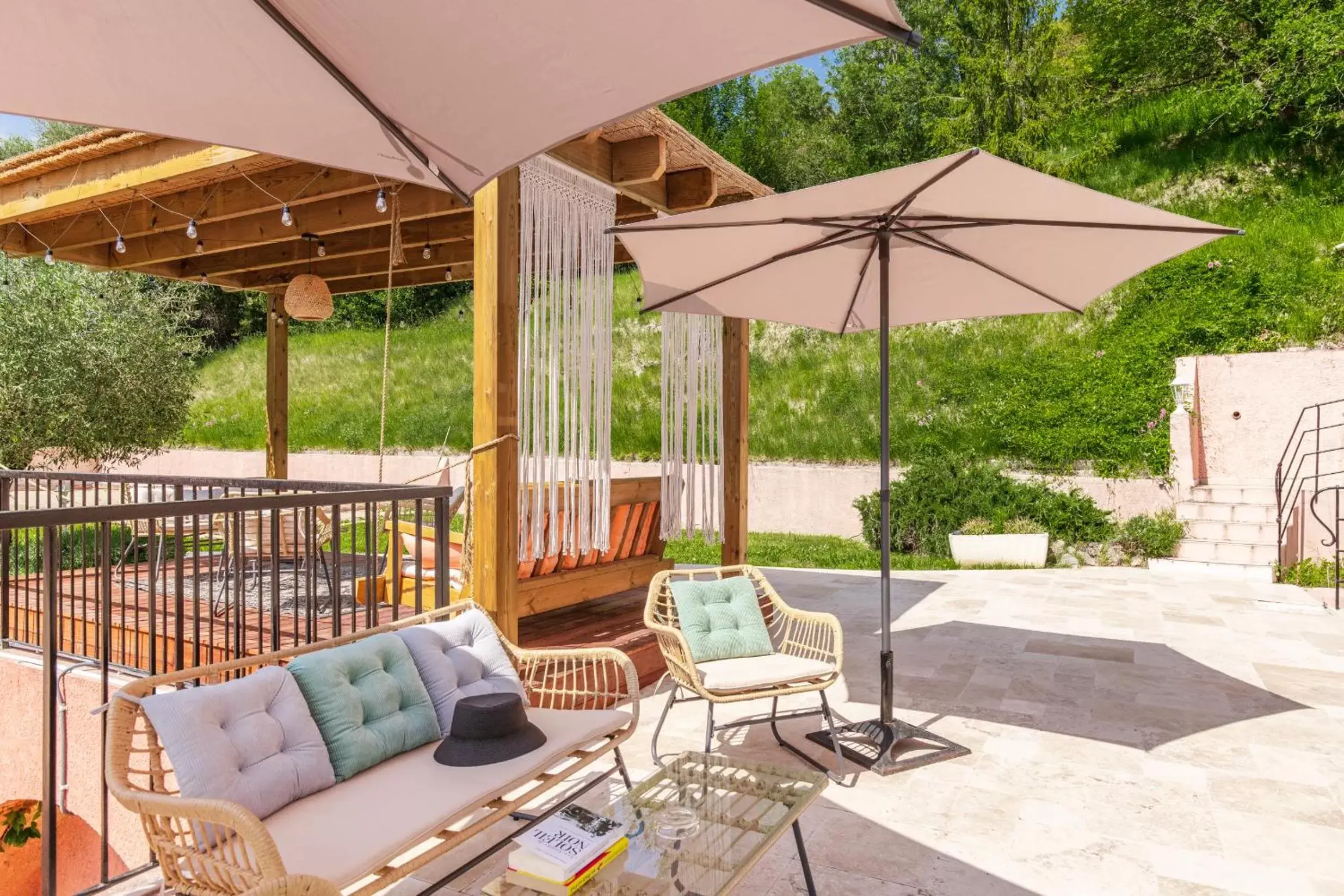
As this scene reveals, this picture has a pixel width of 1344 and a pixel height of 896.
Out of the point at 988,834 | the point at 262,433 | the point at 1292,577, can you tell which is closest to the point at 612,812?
the point at 988,834

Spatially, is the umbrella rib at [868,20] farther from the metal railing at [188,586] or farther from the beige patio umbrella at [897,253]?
the metal railing at [188,586]

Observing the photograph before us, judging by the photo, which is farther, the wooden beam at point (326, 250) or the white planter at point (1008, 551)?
the white planter at point (1008, 551)

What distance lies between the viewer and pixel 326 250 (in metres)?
7.20

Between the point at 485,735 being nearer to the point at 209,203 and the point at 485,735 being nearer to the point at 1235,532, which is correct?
the point at 209,203

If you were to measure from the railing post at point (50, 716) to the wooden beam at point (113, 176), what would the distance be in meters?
2.67

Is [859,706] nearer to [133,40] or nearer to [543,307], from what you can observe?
[543,307]

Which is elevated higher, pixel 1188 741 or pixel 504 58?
pixel 504 58

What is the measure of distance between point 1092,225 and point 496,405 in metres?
2.69

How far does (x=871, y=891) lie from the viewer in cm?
238

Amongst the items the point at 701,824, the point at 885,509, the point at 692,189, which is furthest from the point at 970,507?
the point at 701,824

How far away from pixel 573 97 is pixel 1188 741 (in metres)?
3.81

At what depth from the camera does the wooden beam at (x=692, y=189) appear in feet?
18.0

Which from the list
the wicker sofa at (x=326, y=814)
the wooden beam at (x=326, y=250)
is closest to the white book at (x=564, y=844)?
the wicker sofa at (x=326, y=814)

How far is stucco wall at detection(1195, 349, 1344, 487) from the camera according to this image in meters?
9.21
